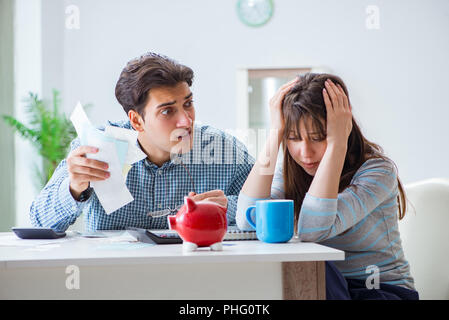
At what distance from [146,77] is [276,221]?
78cm

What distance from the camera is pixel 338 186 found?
1.11 meters

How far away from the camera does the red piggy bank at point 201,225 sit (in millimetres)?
915

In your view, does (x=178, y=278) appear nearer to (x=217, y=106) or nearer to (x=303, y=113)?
(x=303, y=113)

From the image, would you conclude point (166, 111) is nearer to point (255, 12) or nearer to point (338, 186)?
point (338, 186)

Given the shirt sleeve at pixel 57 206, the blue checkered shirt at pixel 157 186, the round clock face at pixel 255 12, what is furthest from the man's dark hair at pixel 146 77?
the round clock face at pixel 255 12

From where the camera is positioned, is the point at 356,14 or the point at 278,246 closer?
the point at 278,246

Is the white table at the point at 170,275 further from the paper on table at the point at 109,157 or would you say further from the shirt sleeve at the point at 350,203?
the paper on table at the point at 109,157

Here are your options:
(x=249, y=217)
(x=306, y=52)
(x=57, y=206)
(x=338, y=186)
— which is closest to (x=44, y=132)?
(x=306, y=52)

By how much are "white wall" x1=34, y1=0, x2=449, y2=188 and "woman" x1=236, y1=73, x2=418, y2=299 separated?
3.56 meters

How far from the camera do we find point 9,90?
4.04 meters

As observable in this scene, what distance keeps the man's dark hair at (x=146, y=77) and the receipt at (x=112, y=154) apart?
430 millimetres

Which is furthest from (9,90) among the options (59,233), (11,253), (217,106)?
(11,253)

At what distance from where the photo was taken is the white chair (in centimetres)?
140
